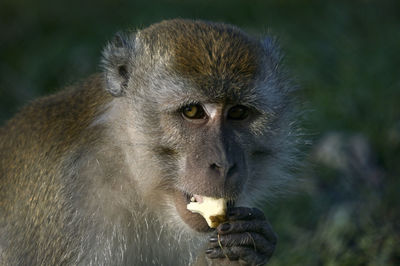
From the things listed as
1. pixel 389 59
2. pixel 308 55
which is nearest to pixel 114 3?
pixel 308 55

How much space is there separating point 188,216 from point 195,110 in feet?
1.84

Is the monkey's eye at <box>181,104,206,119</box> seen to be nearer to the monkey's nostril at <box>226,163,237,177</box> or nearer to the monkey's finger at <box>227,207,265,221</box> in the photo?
the monkey's nostril at <box>226,163,237,177</box>

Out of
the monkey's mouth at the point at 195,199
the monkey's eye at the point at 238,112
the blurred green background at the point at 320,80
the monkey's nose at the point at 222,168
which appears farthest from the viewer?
the blurred green background at the point at 320,80

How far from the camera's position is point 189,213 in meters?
3.71

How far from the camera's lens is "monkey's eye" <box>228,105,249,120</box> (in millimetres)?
3760

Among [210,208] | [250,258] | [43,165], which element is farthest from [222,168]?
[43,165]

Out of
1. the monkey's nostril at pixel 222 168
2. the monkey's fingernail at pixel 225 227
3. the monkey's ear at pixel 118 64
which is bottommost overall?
the monkey's fingernail at pixel 225 227

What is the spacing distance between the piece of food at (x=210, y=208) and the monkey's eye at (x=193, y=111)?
0.42 m

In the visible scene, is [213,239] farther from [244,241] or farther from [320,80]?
[320,80]

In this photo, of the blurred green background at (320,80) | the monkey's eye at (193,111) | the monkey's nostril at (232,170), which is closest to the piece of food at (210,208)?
the monkey's nostril at (232,170)

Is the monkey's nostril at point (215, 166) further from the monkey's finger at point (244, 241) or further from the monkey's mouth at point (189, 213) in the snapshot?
the monkey's finger at point (244, 241)

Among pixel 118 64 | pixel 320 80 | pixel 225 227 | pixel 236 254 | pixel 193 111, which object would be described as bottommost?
pixel 236 254

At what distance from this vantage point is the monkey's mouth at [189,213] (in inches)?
145

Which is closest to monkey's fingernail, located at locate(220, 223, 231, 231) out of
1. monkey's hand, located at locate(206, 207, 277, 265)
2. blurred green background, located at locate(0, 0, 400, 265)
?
monkey's hand, located at locate(206, 207, 277, 265)
